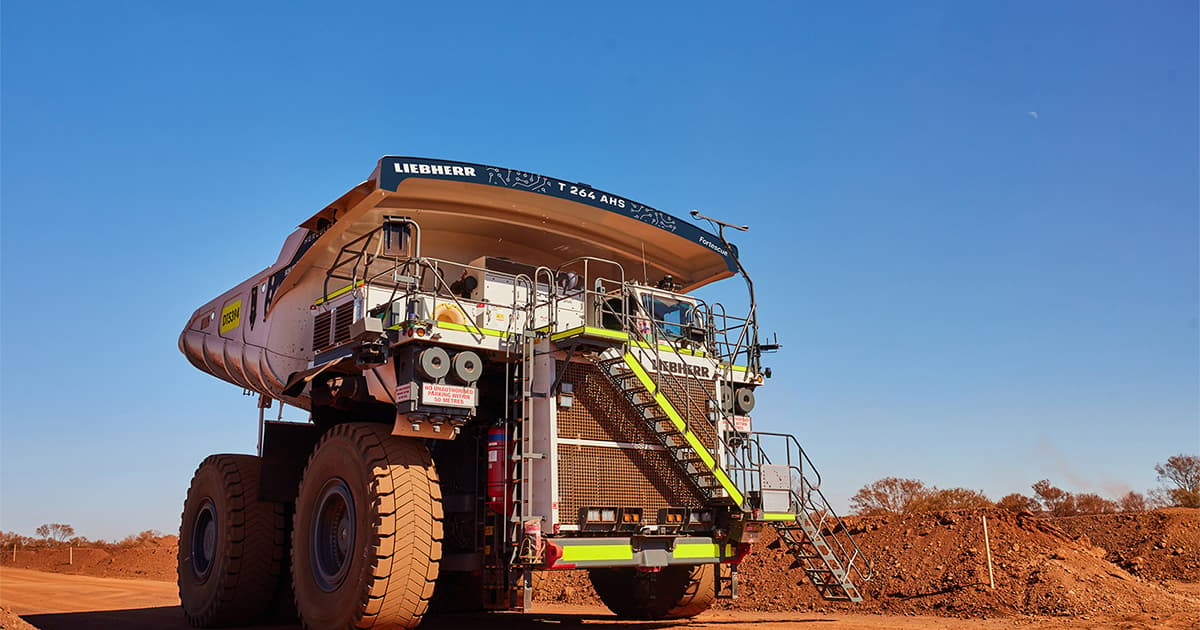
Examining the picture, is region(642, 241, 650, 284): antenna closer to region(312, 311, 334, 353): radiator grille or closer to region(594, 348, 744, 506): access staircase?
region(594, 348, 744, 506): access staircase

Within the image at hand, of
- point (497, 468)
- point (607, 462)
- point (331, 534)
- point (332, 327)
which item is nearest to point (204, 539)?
point (331, 534)

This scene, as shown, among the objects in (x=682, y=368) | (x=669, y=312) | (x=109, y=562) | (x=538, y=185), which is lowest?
(x=109, y=562)

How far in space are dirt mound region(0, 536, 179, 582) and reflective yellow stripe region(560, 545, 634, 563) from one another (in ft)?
82.9

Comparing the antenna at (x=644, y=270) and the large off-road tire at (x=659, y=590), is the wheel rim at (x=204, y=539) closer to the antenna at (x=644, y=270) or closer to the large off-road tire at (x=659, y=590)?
the large off-road tire at (x=659, y=590)

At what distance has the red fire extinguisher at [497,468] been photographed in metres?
10.6

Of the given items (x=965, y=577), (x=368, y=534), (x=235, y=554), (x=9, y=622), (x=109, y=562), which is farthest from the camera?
(x=109, y=562)

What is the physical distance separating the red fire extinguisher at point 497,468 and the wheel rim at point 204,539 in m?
5.09

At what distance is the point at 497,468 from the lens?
1081 cm

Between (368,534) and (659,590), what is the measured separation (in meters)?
5.01

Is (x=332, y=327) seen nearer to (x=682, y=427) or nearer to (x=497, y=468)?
(x=497, y=468)

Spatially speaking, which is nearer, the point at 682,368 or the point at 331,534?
Result: the point at 331,534

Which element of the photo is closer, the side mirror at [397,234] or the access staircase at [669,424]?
the side mirror at [397,234]

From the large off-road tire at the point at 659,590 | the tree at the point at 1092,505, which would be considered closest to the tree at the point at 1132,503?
the tree at the point at 1092,505

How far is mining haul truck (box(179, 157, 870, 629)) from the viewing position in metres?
10.3
